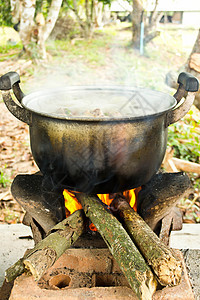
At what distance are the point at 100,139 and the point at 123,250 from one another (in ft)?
1.70

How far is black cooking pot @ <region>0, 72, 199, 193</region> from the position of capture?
4.84 feet

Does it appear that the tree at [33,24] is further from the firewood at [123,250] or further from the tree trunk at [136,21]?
the firewood at [123,250]

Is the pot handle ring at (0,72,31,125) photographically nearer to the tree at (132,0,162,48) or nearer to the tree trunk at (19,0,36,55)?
the tree at (132,0,162,48)

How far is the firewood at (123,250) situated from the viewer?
4.25 ft

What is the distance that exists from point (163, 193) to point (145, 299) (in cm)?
79

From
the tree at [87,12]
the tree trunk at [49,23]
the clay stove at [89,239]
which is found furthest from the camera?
the tree at [87,12]

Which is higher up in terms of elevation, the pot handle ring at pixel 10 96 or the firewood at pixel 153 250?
the pot handle ring at pixel 10 96

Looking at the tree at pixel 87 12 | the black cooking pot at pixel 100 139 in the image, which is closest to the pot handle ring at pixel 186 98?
the black cooking pot at pixel 100 139

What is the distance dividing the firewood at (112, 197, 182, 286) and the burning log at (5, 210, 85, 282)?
10.5 inches

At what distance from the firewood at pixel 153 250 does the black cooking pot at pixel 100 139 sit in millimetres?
180

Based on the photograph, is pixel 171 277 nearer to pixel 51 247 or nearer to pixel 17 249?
pixel 51 247

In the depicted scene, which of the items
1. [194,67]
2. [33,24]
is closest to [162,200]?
[194,67]

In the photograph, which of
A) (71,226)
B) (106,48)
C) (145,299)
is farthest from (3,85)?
(106,48)

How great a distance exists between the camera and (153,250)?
4.61 ft
